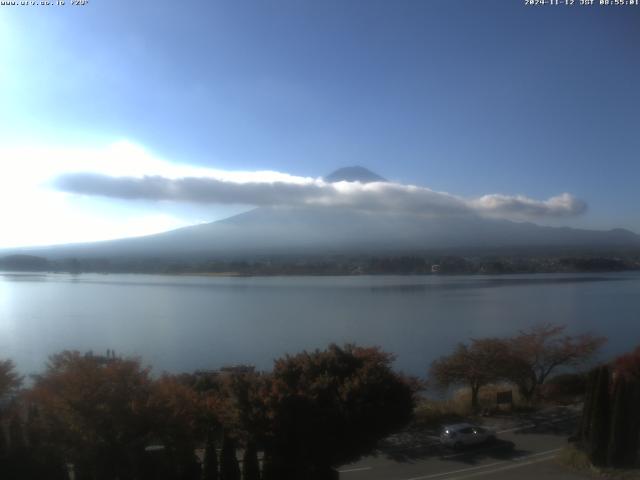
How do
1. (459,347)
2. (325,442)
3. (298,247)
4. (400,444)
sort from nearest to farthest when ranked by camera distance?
(325,442)
(400,444)
(459,347)
(298,247)

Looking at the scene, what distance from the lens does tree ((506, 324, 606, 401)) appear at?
13.8 meters

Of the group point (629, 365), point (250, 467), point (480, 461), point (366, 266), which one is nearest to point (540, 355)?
point (629, 365)

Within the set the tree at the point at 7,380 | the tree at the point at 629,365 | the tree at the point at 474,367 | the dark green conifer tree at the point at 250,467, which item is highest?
the tree at the point at 7,380

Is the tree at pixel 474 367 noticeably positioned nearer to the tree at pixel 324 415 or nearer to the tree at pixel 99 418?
the tree at pixel 324 415

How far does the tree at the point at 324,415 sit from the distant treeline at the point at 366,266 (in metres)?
24.3

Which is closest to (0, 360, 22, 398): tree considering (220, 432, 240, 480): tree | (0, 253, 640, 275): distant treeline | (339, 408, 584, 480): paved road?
(220, 432, 240, 480): tree

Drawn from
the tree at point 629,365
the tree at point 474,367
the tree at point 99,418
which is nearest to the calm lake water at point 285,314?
the tree at point 474,367

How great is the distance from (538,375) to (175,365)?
944 centimetres

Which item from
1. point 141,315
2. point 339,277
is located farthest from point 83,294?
point 339,277

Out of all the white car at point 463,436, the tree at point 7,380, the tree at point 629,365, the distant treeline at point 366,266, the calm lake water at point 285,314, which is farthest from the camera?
the distant treeline at point 366,266

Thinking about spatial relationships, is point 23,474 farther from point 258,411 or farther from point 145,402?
point 258,411

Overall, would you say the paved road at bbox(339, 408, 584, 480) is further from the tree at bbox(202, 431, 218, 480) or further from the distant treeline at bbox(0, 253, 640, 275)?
the distant treeline at bbox(0, 253, 640, 275)

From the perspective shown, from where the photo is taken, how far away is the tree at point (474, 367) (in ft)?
43.1

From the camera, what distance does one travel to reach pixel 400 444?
9562 millimetres
